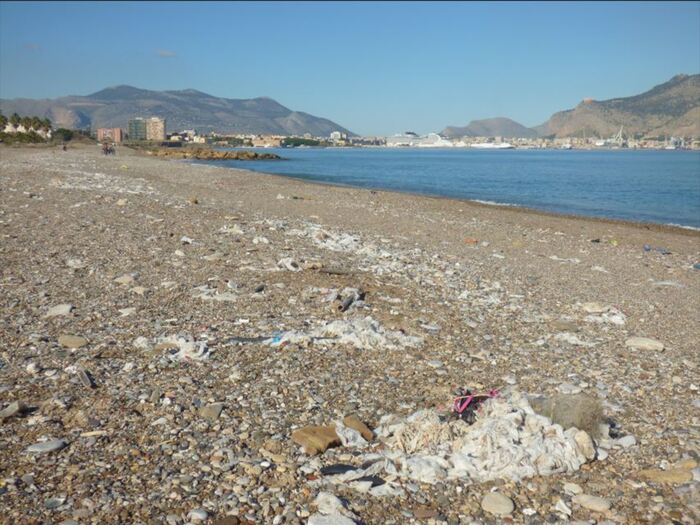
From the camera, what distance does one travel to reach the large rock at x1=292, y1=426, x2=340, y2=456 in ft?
13.3

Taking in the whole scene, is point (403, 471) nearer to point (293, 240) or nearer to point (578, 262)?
point (293, 240)

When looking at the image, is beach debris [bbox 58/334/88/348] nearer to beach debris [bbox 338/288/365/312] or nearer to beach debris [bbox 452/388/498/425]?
beach debris [bbox 338/288/365/312]

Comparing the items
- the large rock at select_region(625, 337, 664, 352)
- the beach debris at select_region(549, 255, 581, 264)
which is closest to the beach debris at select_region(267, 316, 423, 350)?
the large rock at select_region(625, 337, 664, 352)

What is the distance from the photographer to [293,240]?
39.7 feet

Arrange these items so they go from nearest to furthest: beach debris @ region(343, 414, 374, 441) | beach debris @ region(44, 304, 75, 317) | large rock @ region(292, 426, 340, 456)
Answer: large rock @ region(292, 426, 340, 456)
beach debris @ region(343, 414, 374, 441)
beach debris @ region(44, 304, 75, 317)

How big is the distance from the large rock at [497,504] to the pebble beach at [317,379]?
0.04 feet

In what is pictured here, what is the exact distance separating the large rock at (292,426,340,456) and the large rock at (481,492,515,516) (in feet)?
3.67

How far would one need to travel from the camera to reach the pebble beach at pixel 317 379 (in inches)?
139

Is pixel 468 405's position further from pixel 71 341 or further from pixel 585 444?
pixel 71 341

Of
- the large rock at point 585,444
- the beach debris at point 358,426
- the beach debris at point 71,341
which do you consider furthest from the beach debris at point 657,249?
the beach debris at point 71,341

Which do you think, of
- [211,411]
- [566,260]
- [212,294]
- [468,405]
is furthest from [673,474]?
[566,260]

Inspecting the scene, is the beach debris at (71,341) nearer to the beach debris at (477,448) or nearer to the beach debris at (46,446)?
the beach debris at (46,446)

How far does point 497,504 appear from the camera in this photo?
3537 millimetres

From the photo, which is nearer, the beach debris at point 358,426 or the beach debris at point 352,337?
the beach debris at point 358,426
